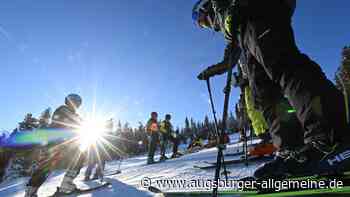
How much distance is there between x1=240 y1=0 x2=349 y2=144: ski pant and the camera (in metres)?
1.53

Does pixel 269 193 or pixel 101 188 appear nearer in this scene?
pixel 269 193

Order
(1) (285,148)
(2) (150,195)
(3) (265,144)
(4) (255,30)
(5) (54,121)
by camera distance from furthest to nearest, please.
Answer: (3) (265,144) < (5) (54,121) < (2) (150,195) < (1) (285,148) < (4) (255,30)

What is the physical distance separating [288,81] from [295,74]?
66mm

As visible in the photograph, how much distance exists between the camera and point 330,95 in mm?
1559

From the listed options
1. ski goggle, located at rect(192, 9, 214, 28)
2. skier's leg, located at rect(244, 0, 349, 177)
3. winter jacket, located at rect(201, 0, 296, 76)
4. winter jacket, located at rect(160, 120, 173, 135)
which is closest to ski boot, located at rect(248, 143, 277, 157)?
ski goggle, located at rect(192, 9, 214, 28)

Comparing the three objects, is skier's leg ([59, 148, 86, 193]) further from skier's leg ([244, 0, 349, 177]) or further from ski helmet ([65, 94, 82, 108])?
skier's leg ([244, 0, 349, 177])

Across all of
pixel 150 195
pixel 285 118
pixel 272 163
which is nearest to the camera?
pixel 272 163

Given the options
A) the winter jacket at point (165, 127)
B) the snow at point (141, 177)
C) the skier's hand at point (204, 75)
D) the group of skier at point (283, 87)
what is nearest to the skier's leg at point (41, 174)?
the snow at point (141, 177)

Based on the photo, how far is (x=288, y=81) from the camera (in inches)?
69.2

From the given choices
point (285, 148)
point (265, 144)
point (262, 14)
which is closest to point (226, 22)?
point (262, 14)

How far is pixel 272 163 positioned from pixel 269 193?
1.02ft

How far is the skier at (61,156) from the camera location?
463 centimetres

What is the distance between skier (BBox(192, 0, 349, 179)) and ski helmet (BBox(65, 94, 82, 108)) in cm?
504

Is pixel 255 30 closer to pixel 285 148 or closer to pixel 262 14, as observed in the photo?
pixel 262 14
